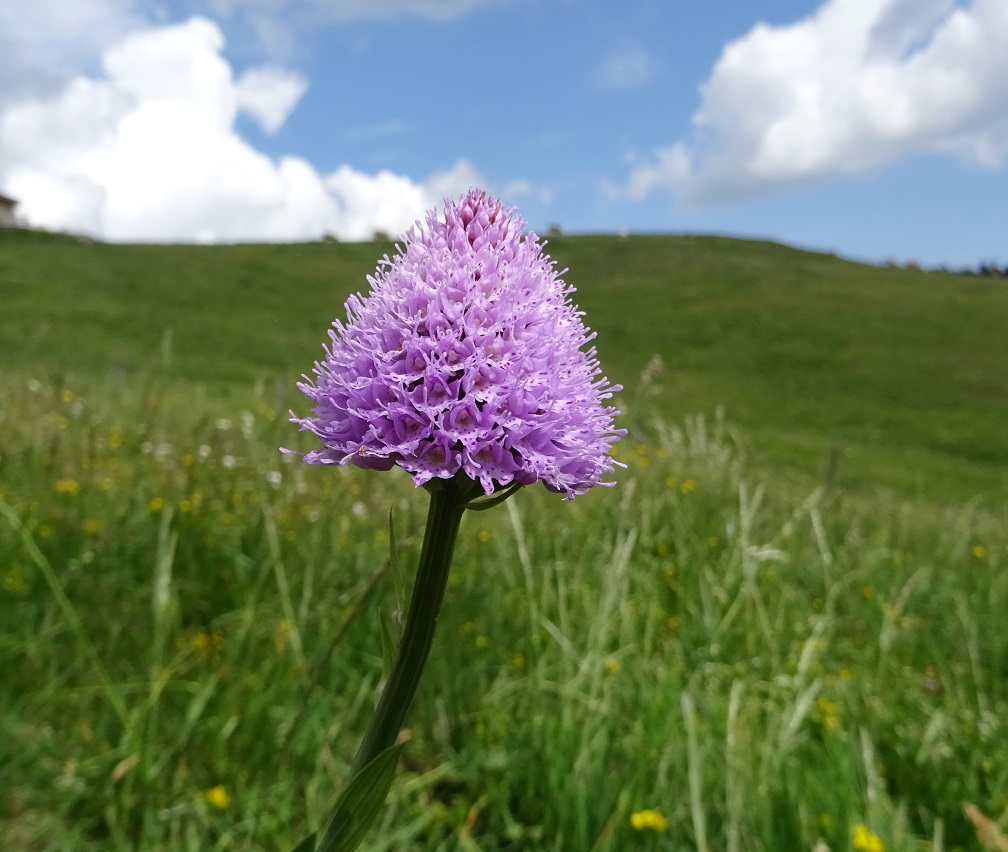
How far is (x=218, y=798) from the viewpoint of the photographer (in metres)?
3.52

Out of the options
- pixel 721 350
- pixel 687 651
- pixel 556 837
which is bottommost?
pixel 556 837

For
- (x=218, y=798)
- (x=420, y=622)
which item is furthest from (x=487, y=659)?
(x=420, y=622)

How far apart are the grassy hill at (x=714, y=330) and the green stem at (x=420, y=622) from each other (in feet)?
110

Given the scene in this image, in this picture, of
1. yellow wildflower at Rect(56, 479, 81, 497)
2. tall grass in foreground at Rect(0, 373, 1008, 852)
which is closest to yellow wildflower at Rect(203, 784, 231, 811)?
tall grass in foreground at Rect(0, 373, 1008, 852)

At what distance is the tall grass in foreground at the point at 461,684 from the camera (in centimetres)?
366

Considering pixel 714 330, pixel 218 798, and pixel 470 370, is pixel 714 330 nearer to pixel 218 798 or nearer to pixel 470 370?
pixel 218 798

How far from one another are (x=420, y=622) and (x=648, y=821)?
2525 millimetres

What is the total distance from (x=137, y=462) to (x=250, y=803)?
4.43 metres

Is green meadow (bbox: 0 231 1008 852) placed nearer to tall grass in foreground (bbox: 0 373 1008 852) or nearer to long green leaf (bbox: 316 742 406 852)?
tall grass in foreground (bbox: 0 373 1008 852)

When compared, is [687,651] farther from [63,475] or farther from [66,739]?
[63,475]

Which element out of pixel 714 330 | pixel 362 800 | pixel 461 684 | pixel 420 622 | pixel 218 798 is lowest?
pixel 218 798

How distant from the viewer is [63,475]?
20.5 ft

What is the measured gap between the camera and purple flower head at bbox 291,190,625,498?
1.75 meters

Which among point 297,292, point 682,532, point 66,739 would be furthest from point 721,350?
point 66,739
